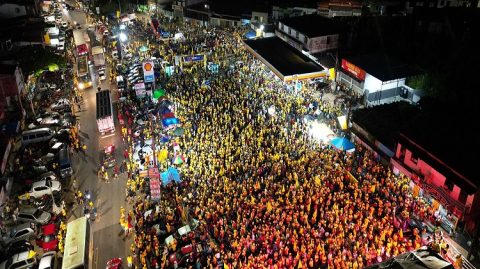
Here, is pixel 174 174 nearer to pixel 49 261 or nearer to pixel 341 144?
pixel 49 261

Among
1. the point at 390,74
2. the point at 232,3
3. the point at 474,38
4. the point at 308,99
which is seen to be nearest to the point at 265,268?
the point at 308,99

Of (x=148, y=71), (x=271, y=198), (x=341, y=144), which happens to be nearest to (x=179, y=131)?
(x=148, y=71)

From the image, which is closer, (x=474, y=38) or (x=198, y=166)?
(x=198, y=166)

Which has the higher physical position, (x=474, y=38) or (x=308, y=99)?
(x=474, y=38)

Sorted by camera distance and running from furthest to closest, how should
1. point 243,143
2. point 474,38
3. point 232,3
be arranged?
point 232,3 < point 474,38 < point 243,143

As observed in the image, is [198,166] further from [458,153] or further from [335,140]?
[458,153]

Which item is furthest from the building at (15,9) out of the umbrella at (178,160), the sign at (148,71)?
the umbrella at (178,160)
